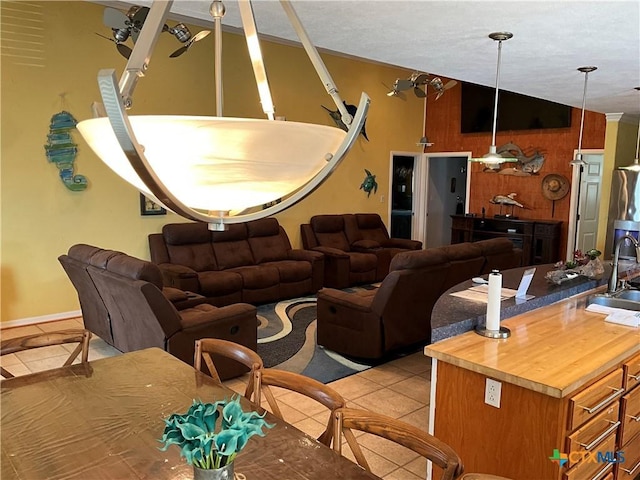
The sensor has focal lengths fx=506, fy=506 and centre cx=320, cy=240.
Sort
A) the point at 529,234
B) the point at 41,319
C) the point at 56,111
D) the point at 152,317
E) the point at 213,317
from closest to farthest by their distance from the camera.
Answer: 1. the point at 152,317
2. the point at 213,317
3. the point at 56,111
4. the point at 41,319
5. the point at 529,234

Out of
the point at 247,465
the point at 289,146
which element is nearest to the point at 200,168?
the point at 289,146

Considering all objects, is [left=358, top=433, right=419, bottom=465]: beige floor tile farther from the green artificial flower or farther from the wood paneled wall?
the wood paneled wall

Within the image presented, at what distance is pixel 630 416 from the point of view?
7.96 ft

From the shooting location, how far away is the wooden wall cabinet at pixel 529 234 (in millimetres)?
7820

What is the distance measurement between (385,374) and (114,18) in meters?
3.39

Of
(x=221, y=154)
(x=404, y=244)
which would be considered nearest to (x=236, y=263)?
(x=404, y=244)

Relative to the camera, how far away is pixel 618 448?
2.38 meters

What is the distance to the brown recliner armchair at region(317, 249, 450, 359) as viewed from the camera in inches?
159

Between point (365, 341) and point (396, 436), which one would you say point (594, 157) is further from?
point (396, 436)

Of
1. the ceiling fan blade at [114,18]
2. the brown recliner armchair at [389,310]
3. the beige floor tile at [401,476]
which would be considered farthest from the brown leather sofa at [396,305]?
the ceiling fan blade at [114,18]

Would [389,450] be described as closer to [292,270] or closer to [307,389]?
[307,389]

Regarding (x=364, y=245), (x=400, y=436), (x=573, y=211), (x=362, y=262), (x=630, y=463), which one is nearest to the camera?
(x=400, y=436)

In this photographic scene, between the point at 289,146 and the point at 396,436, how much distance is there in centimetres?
100

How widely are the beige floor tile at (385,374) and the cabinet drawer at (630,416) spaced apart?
175cm
